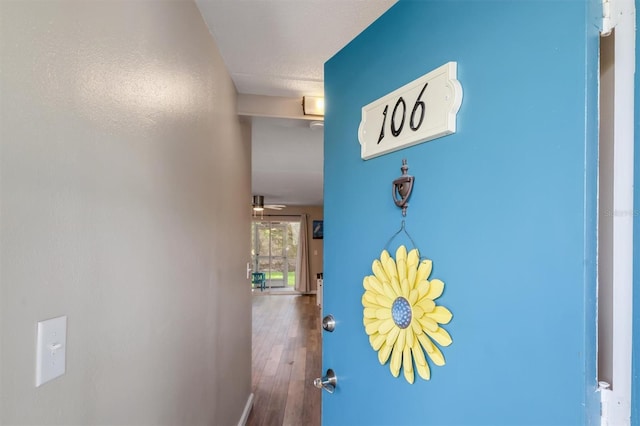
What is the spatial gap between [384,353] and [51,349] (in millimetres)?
752

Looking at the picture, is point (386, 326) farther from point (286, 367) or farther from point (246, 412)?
point (286, 367)

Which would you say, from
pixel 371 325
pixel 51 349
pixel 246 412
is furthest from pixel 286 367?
pixel 51 349

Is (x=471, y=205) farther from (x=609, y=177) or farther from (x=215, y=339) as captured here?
(x=215, y=339)

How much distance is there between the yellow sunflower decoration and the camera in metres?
0.80

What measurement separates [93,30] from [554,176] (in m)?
0.97

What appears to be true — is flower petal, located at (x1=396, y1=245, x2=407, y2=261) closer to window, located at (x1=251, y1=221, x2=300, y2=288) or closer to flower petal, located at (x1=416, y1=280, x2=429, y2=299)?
flower petal, located at (x1=416, y1=280, x2=429, y2=299)

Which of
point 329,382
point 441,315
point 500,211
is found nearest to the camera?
point 500,211

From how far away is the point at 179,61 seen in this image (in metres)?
1.21

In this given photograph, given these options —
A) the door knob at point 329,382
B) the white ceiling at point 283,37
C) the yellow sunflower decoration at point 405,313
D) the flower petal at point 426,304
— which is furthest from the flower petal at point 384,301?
the white ceiling at point 283,37

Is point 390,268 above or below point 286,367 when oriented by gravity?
above

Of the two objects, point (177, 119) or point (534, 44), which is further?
point (177, 119)

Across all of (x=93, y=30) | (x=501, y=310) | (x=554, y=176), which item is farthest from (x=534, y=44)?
(x=93, y=30)

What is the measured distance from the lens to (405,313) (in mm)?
867

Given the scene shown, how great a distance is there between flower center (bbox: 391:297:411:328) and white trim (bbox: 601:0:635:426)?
0.39 meters
